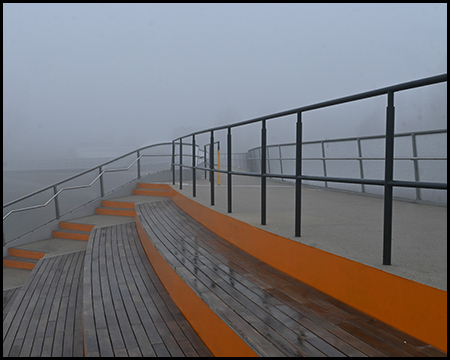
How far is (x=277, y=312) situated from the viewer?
2.09 meters

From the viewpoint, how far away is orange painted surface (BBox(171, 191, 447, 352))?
5.41 ft

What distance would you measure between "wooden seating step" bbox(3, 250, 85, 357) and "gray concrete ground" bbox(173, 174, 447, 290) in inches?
73.8

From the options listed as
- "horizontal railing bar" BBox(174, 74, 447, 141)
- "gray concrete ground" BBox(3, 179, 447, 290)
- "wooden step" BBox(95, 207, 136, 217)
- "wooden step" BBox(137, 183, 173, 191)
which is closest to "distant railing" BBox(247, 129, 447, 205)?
"gray concrete ground" BBox(3, 179, 447, 290)

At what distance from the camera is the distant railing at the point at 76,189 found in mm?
7422

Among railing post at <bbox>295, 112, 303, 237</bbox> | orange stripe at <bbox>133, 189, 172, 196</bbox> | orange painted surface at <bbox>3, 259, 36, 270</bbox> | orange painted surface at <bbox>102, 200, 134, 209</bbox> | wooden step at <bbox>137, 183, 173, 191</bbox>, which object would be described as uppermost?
railing post at <bbox>295, 112, 303, 237</bbox>

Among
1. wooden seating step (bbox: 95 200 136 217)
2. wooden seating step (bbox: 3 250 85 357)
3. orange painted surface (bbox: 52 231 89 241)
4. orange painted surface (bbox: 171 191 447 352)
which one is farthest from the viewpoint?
wooden seating step (bbox: 95 200 136 217)

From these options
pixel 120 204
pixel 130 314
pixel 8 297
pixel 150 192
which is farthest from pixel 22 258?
pixel 130 314

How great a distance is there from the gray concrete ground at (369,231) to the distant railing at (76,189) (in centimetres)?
433

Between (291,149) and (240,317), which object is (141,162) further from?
(240,317)

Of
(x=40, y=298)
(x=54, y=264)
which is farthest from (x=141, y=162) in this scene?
(x=40, y=298)

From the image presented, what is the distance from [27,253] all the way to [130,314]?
5.05 meters

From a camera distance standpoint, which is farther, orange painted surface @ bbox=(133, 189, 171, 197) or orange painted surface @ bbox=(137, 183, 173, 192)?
orange painted surface @ bbox=(137, 183, 173, 192)

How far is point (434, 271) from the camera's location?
1926 mm

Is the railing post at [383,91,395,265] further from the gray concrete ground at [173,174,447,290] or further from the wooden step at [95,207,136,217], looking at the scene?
the wooden step at [95,207,136,217]
